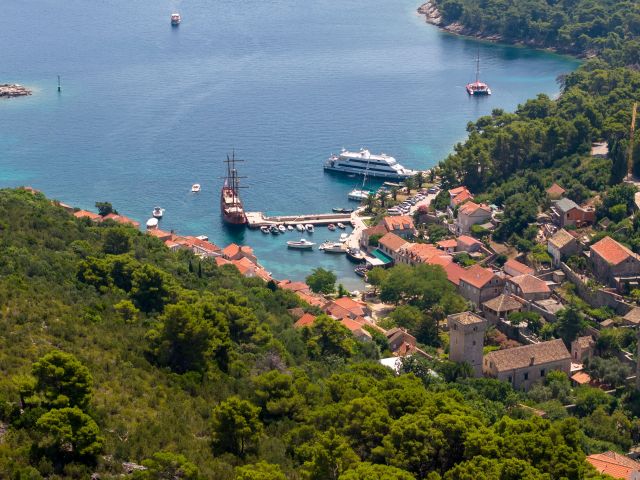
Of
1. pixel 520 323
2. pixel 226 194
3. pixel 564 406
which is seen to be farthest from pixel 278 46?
pixel 564 406

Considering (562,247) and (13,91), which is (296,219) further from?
(13,91)

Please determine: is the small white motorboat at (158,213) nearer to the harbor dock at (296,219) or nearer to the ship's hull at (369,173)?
the harbor dock at (296,219)

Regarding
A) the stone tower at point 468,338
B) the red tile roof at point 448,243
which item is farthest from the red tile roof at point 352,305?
the red tile roof at point 448,243

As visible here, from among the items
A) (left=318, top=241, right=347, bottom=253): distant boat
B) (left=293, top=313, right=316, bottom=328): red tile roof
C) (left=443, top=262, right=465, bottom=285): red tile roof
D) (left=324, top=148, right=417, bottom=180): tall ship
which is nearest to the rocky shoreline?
(left=324, top=148, right=417, bottom=180): tall ship

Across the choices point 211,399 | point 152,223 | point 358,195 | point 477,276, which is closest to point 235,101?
point 358,195

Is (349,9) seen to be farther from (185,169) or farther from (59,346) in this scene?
(59,346)

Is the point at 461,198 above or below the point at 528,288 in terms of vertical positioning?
above
